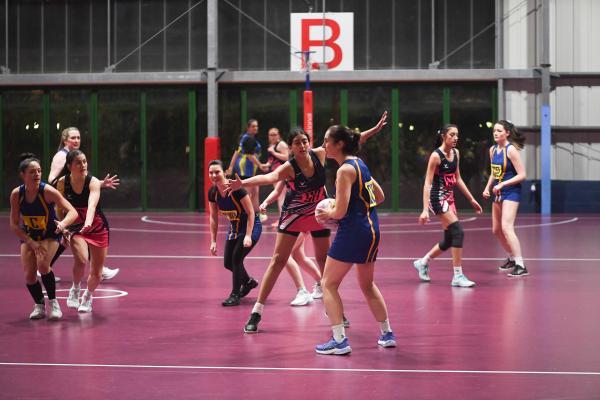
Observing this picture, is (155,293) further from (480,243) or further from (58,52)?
(58,52)

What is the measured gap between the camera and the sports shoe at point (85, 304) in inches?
388

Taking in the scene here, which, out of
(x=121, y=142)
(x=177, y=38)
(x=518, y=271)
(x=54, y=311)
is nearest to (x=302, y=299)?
(x=54, y=311)

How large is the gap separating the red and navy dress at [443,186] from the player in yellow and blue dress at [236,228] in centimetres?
252

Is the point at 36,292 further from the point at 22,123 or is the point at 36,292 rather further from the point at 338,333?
the point at 22,123

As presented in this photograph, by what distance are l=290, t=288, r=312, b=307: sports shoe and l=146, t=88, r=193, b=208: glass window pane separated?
1723 cm

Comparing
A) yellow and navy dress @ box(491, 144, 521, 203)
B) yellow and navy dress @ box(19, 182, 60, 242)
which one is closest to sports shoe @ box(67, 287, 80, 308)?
yellow and navy dress @ box(19, 182, 60, 242)

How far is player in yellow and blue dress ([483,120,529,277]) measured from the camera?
12.9 metres

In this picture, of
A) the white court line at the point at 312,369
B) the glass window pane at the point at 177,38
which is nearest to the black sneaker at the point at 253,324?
the white court line at the point at 312,369

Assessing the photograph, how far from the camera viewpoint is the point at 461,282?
1161 cm

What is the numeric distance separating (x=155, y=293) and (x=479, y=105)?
1702 centimetres

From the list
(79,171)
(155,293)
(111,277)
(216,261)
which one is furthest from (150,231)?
(79,171)

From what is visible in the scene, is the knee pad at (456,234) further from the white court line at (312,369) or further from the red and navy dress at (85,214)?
the white court line at (312,369)

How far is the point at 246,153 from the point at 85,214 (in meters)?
10.6

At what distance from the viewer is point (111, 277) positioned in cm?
1255
